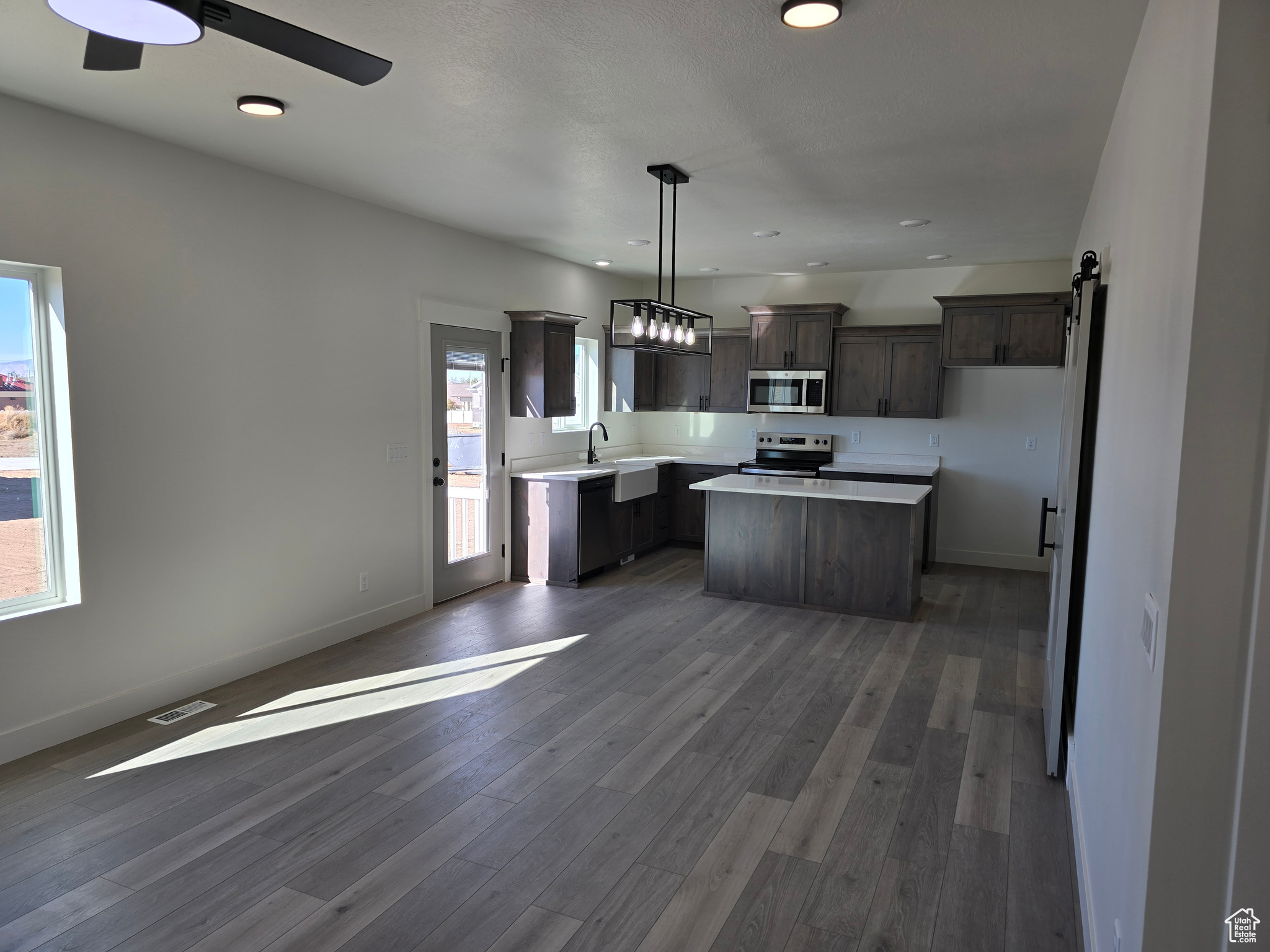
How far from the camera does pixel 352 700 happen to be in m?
3.94

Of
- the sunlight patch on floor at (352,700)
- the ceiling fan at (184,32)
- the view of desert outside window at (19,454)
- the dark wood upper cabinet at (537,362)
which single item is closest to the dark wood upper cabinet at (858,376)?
the dark wood upper cabinet at (537,362)

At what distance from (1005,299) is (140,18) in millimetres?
6415

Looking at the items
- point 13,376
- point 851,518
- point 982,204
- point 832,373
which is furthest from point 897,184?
point 13,376

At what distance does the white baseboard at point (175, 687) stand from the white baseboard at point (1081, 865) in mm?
3920

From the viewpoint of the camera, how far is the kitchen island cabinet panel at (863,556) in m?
5.37

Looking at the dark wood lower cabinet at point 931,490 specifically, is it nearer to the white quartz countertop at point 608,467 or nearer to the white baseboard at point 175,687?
the white quartz countertop at point 608,467

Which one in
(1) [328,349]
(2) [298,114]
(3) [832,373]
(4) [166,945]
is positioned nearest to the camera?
(4) [166,945]

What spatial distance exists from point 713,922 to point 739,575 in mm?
3650

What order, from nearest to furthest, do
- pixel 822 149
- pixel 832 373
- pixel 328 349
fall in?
pixel 822 149 < pixel 328 349 < pixel 832 373

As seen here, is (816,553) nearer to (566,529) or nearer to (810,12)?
(566,529)

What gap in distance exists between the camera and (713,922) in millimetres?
2314

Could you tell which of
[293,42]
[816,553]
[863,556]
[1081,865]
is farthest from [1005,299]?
[293,42]

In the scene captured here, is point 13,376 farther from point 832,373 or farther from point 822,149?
point 832,373

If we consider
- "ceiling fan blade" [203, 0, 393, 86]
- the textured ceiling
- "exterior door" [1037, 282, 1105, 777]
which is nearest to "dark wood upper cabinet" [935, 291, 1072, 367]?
the textured ceiling
